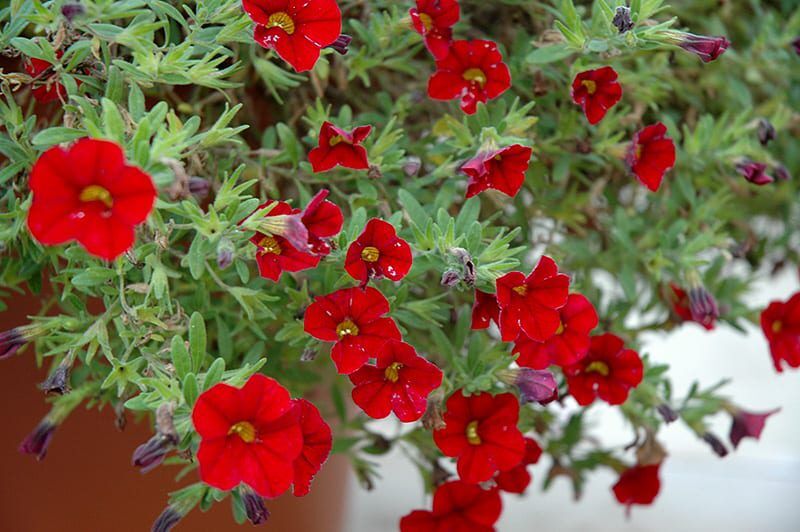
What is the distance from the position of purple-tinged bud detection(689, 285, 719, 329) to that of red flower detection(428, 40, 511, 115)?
269 mm

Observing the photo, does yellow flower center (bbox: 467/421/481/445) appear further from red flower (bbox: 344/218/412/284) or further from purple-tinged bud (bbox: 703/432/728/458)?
purple-tinged bud (bbox: 703/432/728/458)

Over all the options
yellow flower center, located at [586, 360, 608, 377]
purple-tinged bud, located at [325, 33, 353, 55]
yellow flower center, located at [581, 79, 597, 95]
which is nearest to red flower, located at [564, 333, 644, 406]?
yellow flower center, located at [586, 360, 608, 377]

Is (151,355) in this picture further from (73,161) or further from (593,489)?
(593,489)

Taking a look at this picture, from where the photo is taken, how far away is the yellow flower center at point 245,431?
1.83 feet

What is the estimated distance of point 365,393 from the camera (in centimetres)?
65

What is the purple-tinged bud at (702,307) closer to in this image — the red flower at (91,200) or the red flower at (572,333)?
the red flower at (572,333)

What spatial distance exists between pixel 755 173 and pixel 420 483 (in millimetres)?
819

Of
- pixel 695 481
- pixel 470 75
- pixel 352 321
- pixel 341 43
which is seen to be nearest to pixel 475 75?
pixel 470 75

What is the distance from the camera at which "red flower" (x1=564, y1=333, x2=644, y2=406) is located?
2.49ft

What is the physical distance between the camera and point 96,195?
508 mm

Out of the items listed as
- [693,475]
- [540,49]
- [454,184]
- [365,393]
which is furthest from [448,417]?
[693,475]

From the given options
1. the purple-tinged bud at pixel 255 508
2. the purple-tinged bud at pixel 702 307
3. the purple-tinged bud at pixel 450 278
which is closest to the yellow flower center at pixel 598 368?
the purple-tinged bud at pixel 702 307

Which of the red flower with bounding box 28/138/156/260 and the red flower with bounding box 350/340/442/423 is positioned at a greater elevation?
the red flower with bounding box 28/138/156/260

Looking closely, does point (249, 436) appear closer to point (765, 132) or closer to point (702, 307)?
point (702, 307)
